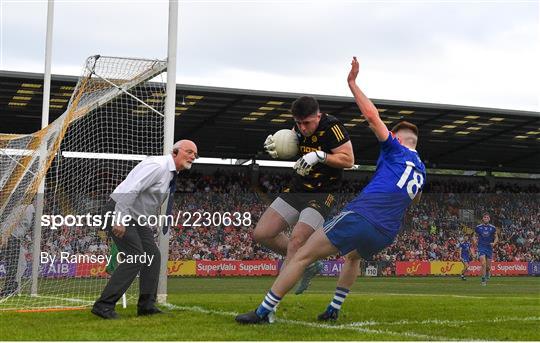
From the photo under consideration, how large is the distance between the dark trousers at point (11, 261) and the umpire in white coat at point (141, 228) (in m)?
4.90

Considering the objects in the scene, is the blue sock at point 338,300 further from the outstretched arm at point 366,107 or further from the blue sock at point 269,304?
the outstretched arm at point 366,107

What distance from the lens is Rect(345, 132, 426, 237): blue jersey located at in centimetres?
741

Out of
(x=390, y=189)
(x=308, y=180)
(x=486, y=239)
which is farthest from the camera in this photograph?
(x=486, y=239)

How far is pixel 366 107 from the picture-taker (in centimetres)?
716

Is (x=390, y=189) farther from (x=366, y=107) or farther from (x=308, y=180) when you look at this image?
(x=308, y=180)

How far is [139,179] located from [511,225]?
103 feet

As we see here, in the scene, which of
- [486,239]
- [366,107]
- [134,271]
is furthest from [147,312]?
[486,239]

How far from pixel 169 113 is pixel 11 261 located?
14.2ft

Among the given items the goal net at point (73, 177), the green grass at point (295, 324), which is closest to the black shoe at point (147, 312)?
the green grass at point (295, 324)

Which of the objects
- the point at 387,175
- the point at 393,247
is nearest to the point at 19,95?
the point at 393,247

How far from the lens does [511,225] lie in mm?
37156

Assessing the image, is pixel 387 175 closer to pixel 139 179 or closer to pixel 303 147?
pixel 303 147

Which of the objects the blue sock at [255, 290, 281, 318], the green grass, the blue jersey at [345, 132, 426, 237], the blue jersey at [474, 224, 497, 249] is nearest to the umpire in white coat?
the green grass

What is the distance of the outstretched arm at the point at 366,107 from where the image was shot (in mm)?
7148
